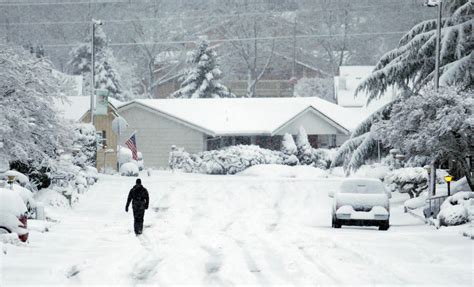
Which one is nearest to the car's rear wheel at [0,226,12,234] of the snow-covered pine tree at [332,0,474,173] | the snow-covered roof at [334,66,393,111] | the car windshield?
the car windshield

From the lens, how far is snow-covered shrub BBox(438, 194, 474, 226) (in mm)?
24891

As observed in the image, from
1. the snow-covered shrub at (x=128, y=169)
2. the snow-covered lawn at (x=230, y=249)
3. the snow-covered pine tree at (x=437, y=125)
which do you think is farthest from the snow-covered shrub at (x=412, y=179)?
the snow-covered shrub at (x=128, y=169)

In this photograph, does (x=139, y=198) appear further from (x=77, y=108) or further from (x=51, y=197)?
(x=77, y=108)

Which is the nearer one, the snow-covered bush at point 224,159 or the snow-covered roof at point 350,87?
the snow-covered bush at point 224,159

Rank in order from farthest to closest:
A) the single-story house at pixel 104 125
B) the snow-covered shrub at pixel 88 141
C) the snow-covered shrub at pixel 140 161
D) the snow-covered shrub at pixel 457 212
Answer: the single-story house at pixel 104 125, the snow-covered shrub at pixel 140 161, the snow-covered shrub at pixel 88 141, the snow-covered shrub at pixel 457 212

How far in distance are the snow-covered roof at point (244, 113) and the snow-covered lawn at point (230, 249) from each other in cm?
2302

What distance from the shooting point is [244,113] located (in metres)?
61.3

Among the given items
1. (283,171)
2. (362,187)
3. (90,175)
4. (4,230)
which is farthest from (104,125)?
(4,230)

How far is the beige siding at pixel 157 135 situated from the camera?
192ft

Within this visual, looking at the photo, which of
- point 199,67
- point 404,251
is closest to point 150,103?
point 199,67

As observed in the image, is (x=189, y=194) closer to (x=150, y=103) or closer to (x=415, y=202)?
(x=415, y=202)

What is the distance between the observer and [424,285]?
1476 cm

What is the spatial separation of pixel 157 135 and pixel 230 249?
39.8 m

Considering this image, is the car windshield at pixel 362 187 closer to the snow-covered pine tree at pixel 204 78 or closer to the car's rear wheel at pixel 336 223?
the car's rear wheel at pixel 336 223
